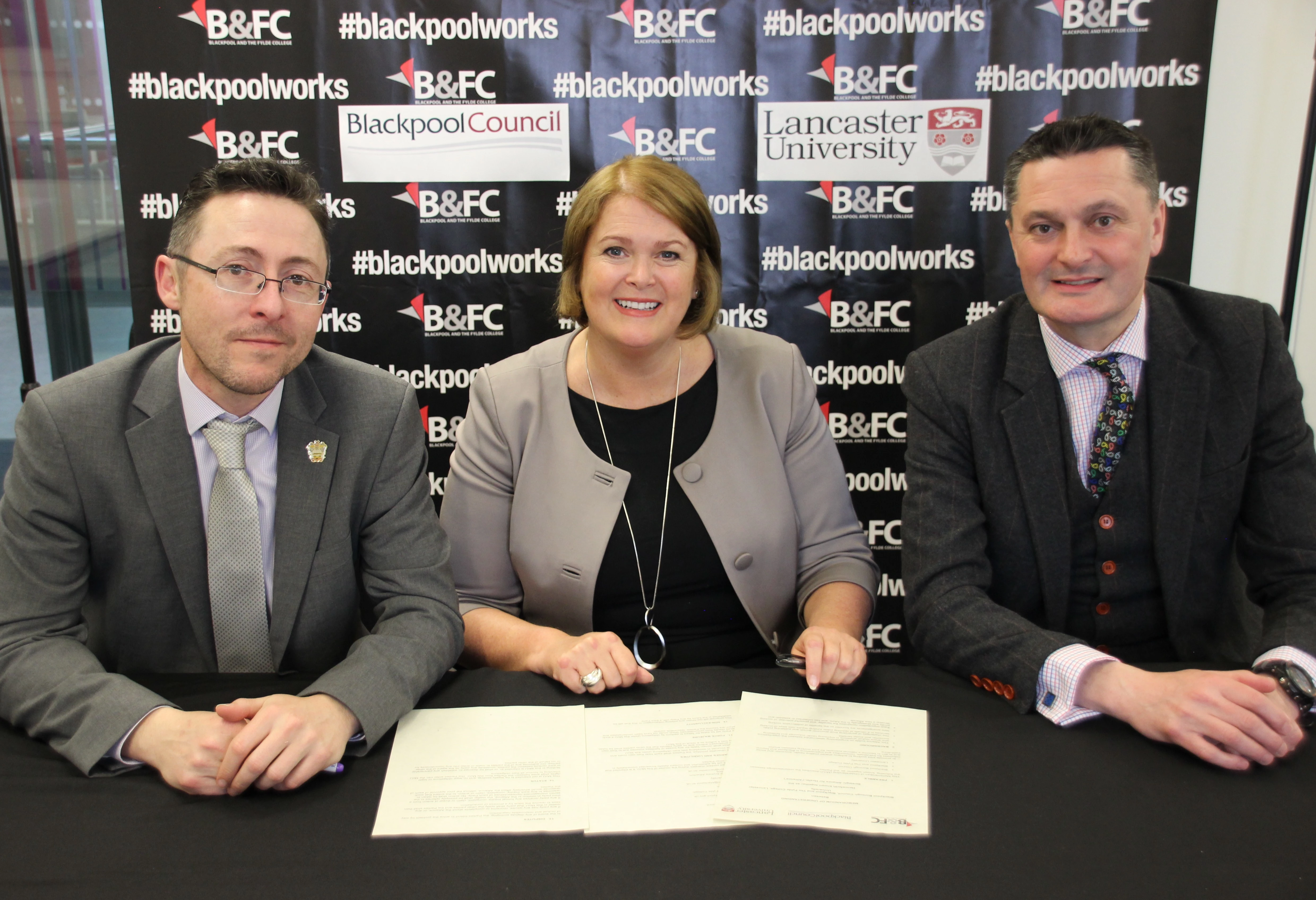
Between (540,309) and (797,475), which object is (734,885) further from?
(540,309)

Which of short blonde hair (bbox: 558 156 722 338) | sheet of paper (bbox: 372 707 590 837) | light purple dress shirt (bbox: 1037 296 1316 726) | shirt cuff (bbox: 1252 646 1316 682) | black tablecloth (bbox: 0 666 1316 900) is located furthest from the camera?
short blonde hair (bbox: 558 156 722 338)

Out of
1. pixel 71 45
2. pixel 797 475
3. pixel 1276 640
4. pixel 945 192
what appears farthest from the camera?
pixel 71 45

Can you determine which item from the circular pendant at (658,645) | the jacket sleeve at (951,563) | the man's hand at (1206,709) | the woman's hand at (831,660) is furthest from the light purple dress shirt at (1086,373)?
the circular pendant at (658,645)

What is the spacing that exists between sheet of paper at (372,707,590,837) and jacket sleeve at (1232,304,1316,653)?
1.30 m

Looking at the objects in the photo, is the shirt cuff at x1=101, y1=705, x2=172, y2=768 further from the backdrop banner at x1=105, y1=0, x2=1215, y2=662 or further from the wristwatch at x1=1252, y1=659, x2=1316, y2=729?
the backdrop banner at x1=105, y1=0, x2=1215, y2=662

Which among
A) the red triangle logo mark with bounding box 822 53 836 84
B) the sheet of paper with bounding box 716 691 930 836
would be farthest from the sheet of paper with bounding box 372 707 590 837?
the red triangle logo mark with bounding box 822 53 836 84

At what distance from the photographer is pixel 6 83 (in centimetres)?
301

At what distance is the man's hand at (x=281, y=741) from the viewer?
1.18 metres

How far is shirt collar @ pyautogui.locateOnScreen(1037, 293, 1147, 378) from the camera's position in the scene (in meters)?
1.83

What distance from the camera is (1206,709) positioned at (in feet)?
4.10

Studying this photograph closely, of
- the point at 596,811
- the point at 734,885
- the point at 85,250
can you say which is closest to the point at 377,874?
the point at 596,811

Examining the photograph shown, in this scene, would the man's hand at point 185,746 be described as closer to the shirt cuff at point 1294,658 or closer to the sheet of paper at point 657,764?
→ the sheet of paper at point 657,764

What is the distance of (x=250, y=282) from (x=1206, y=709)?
1652 mm

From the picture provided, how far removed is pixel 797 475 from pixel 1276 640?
0.95 meters
